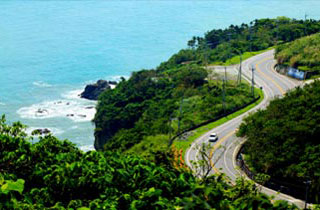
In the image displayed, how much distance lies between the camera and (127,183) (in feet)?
74.3

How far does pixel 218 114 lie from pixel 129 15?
92741 millimetres

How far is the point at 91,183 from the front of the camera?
23156 millimetres

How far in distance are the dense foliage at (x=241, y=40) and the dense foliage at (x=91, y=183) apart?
70878 mm

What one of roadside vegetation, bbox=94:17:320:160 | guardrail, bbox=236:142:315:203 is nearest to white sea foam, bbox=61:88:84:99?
roadside vegetation, bbox=94:17:320:160

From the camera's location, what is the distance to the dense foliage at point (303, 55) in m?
69.4

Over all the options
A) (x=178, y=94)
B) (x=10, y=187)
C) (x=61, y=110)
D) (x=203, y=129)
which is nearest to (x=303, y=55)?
(x=178, y=94)

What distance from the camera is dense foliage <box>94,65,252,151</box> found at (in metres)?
62.7

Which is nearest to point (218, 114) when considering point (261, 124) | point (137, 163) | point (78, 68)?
point (261, 124)

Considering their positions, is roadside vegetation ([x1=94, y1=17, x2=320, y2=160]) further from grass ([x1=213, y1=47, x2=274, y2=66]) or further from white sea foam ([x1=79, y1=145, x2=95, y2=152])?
white sea foam ([x1=79, y1=145, x2=95, y2=152])

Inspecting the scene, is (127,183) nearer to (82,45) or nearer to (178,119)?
(178,119)

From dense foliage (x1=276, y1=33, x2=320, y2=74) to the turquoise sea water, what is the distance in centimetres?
3376

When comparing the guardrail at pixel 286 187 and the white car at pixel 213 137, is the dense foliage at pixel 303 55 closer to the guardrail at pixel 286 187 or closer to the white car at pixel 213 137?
the white car at pixel 213 137

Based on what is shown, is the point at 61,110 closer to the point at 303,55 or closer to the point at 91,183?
the point at 303,55

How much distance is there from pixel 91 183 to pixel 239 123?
3639 centimetres
